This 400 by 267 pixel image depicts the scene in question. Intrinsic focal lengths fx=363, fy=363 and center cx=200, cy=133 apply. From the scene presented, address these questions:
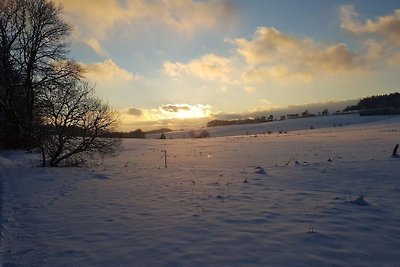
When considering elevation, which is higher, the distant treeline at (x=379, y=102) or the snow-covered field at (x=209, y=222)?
the distant treeline at (x=379, y=102)

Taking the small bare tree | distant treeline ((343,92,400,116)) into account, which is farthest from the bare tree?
distant treeline ((343,92,400,116))

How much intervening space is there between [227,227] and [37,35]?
2720 centimetres

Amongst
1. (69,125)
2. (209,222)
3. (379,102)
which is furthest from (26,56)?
(379,102)

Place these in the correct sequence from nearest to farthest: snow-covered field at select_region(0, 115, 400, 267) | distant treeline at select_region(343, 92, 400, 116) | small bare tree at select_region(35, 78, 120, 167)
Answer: snow-covered field at select_region(0, 115, 400, 267) → small bare tree at select_region(35, 78, 120, 167) → distant treeline at select_region(343, 92, 400, 116)

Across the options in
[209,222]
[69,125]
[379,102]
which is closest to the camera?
[209,222]

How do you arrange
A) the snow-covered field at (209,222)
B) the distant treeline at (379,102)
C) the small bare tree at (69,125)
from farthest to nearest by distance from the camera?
the distant treeline at (379,102), the small bare tree at (69,125), the snow-covered field at (209,222)

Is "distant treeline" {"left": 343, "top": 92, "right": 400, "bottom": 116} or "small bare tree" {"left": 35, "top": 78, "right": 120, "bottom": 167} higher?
"distant treeline" {"left": 343, "top": 92, "right": 400, "bottom": 116}

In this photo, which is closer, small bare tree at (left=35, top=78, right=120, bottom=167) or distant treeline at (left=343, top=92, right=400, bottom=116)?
small bare tree at (left=35, top=78, right=120, bottom=167)

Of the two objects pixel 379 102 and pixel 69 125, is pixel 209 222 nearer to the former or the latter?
pixel 69 125

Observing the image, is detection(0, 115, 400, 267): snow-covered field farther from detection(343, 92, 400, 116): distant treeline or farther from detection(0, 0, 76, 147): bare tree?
detection(343, 92, 400, 116): distant treeline

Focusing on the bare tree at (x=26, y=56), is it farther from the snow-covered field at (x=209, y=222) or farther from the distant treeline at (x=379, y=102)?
the distant treeline at (x=379, y=102)

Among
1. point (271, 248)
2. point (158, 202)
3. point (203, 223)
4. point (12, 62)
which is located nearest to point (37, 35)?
point (12, 62)

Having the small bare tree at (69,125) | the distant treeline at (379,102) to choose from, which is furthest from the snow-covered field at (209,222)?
the distant treeline at (379,102)

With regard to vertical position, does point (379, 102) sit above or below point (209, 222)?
above
